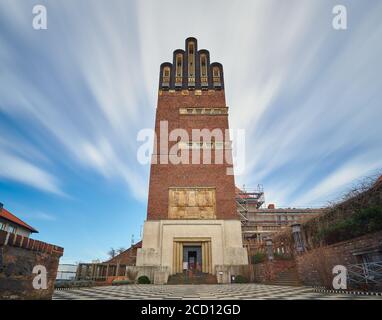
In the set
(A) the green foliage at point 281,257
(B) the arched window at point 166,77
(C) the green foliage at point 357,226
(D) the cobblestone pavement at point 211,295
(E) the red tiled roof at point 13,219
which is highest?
(B) the arched window at point 166,77

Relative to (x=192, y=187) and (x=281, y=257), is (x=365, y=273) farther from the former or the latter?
(x=192, y=187)

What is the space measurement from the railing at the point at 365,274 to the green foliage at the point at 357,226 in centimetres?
137

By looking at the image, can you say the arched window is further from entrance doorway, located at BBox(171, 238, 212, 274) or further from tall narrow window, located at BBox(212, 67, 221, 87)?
entrance doorway, located at BBox(171, 238, 212, 274)

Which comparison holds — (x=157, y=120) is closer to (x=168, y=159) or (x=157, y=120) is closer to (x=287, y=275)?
(x=168, y=159)

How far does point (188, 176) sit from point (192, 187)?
111 centimetres

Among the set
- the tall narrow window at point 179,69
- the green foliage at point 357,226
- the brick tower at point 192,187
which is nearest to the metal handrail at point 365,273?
the green foliage at point 357,226

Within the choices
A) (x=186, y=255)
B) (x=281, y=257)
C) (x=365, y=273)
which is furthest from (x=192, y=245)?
(x=365, y=273)

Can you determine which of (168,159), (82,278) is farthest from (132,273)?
(168,159)

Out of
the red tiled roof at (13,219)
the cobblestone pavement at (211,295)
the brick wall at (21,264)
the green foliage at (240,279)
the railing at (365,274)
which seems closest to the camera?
the brick wall at (21,264)

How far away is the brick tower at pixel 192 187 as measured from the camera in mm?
17375

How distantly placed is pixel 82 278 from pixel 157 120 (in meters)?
15.3

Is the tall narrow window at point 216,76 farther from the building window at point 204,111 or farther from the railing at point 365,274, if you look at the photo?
the railing at point 365,274

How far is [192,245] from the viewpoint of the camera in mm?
18484
